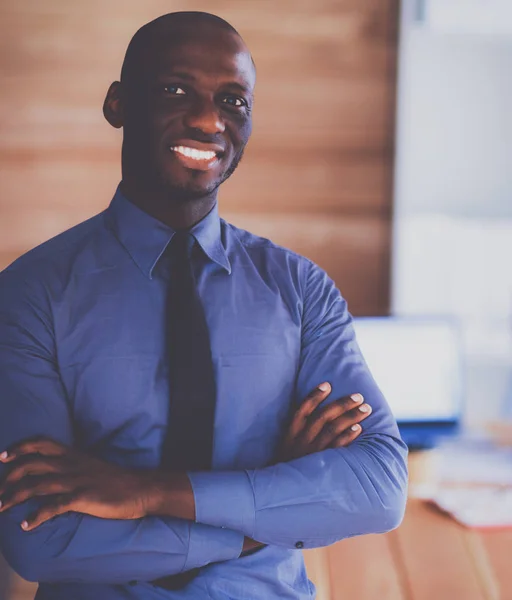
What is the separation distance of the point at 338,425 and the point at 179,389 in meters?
0.27

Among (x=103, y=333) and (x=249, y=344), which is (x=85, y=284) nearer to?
(x=103, y=333)

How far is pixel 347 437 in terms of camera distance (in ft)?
4.19

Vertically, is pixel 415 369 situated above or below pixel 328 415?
below

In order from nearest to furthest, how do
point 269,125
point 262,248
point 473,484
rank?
point 262,248 → point 473,484 → point 269,125

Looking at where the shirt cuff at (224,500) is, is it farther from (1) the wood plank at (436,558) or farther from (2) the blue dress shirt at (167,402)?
(1) the wood plank at (436,558)

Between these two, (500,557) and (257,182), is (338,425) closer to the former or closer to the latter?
(500,557)

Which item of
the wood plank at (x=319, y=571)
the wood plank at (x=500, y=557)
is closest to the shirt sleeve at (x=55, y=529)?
the wood plank at (x=319, y=571)

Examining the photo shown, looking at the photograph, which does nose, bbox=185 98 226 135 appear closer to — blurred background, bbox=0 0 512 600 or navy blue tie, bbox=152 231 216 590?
navy blue tie, bbox=152 231 216 590

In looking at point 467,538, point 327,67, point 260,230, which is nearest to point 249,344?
point 467,538

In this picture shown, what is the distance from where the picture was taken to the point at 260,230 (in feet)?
8.11

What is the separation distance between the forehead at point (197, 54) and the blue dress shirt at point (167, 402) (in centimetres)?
25

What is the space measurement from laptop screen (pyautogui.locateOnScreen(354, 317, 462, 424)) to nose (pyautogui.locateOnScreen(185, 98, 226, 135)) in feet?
3.92

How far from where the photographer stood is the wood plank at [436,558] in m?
1.77

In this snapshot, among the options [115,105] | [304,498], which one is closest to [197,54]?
[115,105]
